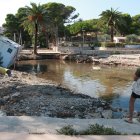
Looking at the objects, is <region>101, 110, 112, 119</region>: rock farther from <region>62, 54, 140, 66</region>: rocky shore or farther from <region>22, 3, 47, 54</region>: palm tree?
<region>22, 3, 47, 54</region>: palm tree

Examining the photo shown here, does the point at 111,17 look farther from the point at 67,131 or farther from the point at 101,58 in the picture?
the point at 67,131

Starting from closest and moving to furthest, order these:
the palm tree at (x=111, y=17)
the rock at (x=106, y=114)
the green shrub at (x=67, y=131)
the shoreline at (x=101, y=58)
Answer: the green shrub at (x=67, y=131), the rock at (x=106, y=114), the shoreline at (x=101, y=58), the palm tree at (x=111, y=17)

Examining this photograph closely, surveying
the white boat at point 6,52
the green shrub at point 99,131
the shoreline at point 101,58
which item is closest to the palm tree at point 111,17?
the shoreline at point 101,58

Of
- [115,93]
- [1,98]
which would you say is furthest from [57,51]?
[1,98]

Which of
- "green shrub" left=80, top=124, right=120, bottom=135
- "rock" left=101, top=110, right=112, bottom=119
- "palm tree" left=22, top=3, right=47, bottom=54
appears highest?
"palm tree" left=22, top=3, right=47, bottom=54

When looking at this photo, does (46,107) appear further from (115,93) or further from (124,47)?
(124,47)

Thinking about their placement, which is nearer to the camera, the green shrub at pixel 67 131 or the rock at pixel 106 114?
the green shrub at pixel 67 131

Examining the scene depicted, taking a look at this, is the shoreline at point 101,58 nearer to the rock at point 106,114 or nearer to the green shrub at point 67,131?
the rock at point 106,114

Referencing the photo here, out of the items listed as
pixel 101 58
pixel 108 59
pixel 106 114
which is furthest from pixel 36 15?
pixel 106 114

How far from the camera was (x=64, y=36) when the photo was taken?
283 ft

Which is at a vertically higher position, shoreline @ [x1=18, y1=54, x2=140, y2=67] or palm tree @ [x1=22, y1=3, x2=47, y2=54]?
palm tree @ [x1=22, y1=3, x2=47, y2=54]

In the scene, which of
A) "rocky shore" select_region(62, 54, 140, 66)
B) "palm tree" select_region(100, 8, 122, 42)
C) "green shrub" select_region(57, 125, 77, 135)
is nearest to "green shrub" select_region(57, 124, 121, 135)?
"green shrub" select_region(57, 125, 77, 135)

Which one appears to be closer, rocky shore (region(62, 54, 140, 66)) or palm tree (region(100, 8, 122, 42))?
rocky shore (region(62, 54, 140, 66))

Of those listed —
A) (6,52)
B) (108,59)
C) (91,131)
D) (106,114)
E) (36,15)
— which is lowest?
(106,114)
